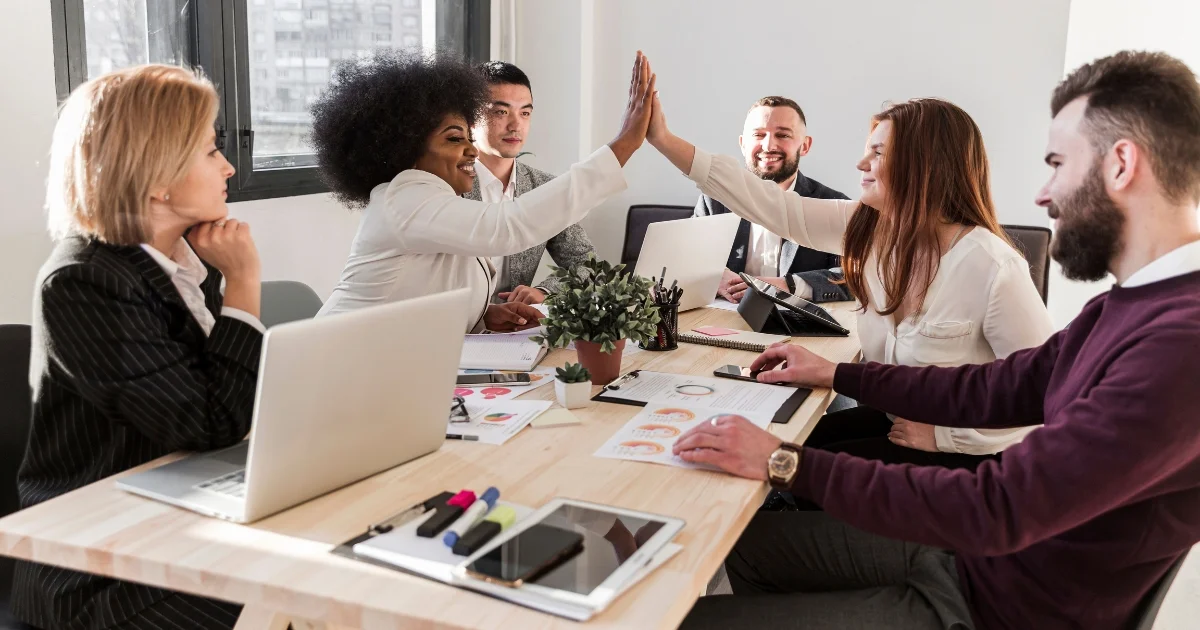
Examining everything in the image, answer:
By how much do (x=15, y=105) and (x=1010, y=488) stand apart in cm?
229

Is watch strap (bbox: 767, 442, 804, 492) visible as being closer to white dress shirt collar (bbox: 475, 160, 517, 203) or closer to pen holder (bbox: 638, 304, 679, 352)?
pen holder (bbox: 638, 304, 679, 352)

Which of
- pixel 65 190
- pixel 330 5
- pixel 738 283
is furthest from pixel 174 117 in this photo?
pixel 330 5

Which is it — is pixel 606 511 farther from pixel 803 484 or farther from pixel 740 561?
pixel 740 561

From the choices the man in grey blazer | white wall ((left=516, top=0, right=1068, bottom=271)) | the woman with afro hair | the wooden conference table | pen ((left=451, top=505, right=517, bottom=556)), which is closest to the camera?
the wooden conference table

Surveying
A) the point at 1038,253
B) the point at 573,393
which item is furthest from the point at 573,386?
the point at 1038,253

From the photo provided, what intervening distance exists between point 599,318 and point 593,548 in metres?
0.84

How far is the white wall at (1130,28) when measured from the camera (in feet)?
14.0

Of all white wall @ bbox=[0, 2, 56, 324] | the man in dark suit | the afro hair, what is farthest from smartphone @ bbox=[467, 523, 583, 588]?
the man in dark suit

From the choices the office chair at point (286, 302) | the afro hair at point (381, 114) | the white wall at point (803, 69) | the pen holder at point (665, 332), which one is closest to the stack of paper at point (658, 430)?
the pen holder at point (665, 332)

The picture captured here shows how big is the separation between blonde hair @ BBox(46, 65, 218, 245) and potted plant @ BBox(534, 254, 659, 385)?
0.77 m

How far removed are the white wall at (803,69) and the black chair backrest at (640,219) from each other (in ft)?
0.73

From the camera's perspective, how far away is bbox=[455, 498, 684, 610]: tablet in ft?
3.57

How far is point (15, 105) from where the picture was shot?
231 centimetres

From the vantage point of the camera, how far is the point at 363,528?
1.29 metres
